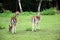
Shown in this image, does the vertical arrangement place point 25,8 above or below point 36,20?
below

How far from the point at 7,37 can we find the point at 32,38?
4.42ft

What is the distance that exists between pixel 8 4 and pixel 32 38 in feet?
89.5

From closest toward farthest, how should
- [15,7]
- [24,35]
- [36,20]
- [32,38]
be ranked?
1. [32,38]
2. [24,35]
3. [36,20]
4. [15,7]

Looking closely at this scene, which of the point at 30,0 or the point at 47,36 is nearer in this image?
the point at 47,36

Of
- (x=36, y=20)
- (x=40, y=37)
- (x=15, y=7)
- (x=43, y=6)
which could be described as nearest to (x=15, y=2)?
(x=15, y=7)

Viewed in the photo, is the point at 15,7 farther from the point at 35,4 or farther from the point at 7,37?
the point at 7,37

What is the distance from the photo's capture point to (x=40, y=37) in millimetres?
14734

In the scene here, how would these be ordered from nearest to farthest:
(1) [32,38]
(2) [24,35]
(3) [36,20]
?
(1) [32,38] < (2) [24,35] < (3) [36,20]

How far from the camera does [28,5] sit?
4109 centimetres

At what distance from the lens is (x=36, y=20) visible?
1720 centimetres

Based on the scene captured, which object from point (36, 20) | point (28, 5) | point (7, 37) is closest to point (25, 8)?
point (28, 5)

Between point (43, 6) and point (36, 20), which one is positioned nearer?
point (36, 20)

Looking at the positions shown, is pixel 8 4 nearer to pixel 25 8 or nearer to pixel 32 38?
pixel 25 8

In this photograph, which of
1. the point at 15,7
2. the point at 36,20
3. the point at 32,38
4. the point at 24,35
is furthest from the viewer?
the point at 15,7
